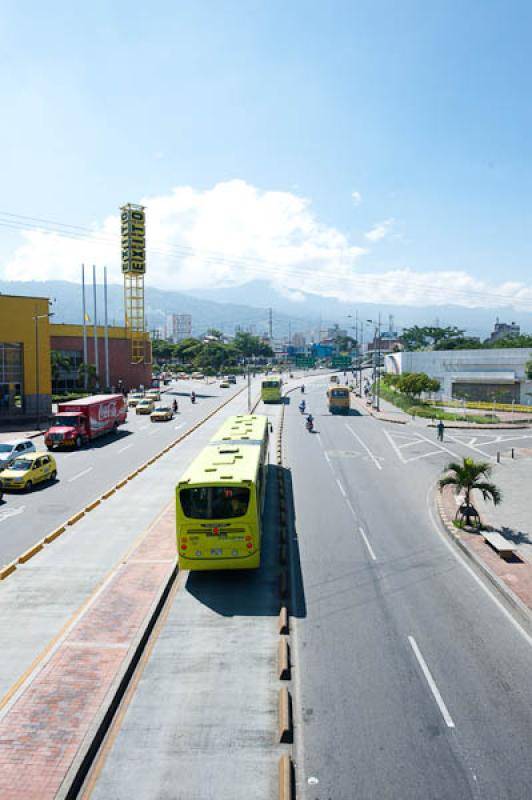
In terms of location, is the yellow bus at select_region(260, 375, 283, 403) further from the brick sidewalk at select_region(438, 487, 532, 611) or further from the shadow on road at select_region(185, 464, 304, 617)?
the shadow on road at select_region(185, 464, 304, 617)

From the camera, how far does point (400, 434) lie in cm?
4759

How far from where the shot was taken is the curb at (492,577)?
14133mm

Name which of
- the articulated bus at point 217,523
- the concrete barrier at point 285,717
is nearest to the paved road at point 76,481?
the articulated bus at point 217,523

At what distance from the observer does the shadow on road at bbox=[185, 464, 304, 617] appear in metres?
14.5

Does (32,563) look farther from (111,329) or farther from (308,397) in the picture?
(111,329)

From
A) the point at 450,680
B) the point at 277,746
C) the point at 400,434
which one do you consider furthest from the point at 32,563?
the point at 400,434

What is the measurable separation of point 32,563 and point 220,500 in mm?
6143

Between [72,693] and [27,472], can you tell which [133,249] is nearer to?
[27,472]

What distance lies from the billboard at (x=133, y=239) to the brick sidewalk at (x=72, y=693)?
7840cm

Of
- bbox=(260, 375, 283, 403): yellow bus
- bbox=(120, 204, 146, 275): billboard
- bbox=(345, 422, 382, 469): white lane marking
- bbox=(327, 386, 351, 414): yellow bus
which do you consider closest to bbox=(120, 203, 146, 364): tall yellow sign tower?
bbox=(120, 204, 146, 275): billboard

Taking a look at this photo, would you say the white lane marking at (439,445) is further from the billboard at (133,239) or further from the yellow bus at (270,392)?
the billboard at (133,239)

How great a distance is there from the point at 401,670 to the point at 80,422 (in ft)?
106

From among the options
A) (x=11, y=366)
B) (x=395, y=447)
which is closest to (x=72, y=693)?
(x=395, y=447)

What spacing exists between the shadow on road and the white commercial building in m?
59.4
